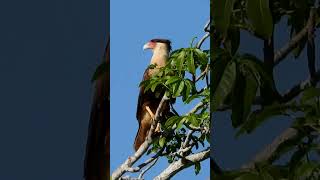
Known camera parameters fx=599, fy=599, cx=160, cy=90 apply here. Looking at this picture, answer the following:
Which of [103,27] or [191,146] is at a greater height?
[103,27]

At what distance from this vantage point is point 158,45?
1.59 metres

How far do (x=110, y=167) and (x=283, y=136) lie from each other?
18.0 inches

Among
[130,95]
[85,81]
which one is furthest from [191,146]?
[85,81]

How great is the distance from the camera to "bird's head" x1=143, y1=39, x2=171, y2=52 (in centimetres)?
159

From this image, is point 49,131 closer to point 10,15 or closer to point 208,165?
point 10,15

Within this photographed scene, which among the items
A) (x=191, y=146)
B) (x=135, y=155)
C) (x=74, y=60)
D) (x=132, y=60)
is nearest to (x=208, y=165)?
(x=191, y=146)

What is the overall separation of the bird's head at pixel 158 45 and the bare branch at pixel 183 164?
0.29m

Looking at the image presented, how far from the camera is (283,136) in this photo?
154 cm

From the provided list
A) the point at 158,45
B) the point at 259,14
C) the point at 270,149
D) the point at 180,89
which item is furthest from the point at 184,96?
the point at 259,14

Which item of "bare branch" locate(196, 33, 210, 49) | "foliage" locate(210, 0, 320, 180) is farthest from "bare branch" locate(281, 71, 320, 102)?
"bare branch" locate(196, 33, 210, 49)

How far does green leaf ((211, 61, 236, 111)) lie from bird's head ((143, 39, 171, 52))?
0.18 meters

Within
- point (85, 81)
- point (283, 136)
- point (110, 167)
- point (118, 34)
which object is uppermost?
point (118, 34)

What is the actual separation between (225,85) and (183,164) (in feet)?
0.92

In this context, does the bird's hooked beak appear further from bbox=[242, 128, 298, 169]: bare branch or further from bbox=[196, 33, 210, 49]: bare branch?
bbox=[242, 128, 298, 169]: bare branch
